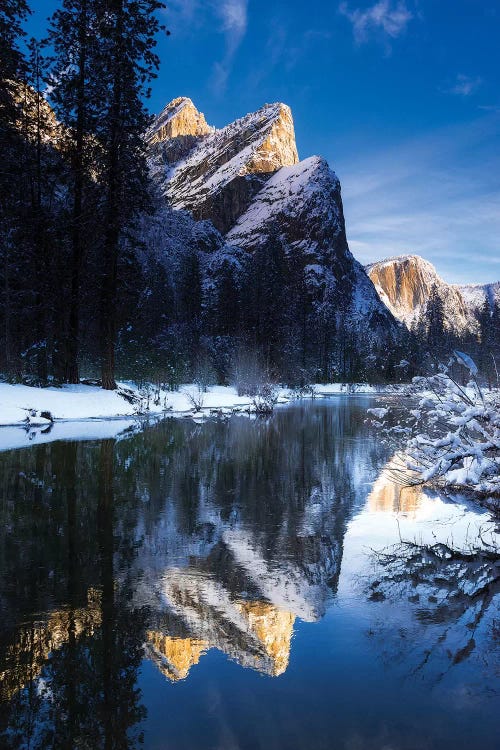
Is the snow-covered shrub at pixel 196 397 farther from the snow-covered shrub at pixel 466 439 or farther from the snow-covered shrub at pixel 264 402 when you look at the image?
the snow-covered shrub at pixel 466 439

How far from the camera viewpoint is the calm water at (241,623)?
283 cm

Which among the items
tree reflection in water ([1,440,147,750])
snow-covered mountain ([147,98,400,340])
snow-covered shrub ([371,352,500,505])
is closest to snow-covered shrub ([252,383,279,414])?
snow-covered shrub ([371,352,500,505])

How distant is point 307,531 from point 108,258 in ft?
60.1

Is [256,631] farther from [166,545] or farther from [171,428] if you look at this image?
[171,428]

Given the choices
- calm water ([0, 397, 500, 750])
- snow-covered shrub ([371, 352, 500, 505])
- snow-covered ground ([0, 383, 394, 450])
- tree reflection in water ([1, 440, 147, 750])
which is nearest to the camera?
tree reflection in water ([1, 440, 147, 750])

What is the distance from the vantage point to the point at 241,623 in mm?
4035

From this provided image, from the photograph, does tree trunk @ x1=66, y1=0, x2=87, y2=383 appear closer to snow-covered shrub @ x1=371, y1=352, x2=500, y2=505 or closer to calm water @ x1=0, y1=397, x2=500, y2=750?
calm water @ x1=0, y1=397, x2=500, y2=750

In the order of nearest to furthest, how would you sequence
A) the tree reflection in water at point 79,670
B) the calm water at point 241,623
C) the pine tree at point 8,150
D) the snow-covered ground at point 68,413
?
the tree reflection in water at point 79,670
the calm water at point 241,623
the snow-covered ground at point 68,413
the pine tree at point 8,150

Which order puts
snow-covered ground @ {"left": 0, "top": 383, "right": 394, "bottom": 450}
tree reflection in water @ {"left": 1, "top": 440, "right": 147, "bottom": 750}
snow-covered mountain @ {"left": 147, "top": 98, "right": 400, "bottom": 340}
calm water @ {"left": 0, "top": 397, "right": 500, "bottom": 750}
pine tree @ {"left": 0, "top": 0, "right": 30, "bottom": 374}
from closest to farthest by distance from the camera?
tree reflection in water @ {"left": 1, "top": 440, "right": 147, "bottom": 750} → calm water @ {"left": 0, "top": 397, "right": 500, "bottom": 750} → snow-covered ground @ {"left": 0, "top": 383, "right": 394, "bottom": 450} → pine tree @ {"left": 0, "top": 0, "right": 30, "bottom": 374} → snow-covered mountain @ {"left": 147, "top": 98, "right": 400, "bottom": 340}

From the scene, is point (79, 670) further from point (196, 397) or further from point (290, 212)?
point (290, 212)

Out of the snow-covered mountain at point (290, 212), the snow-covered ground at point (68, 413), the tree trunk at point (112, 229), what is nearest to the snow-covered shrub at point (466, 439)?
the snow-covered ground at point (68, 413)

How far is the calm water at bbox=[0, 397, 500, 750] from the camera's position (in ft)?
9.29

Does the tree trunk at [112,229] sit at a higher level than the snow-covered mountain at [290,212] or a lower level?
lower

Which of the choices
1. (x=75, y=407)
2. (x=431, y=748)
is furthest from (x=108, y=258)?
(x=431, y=748)
